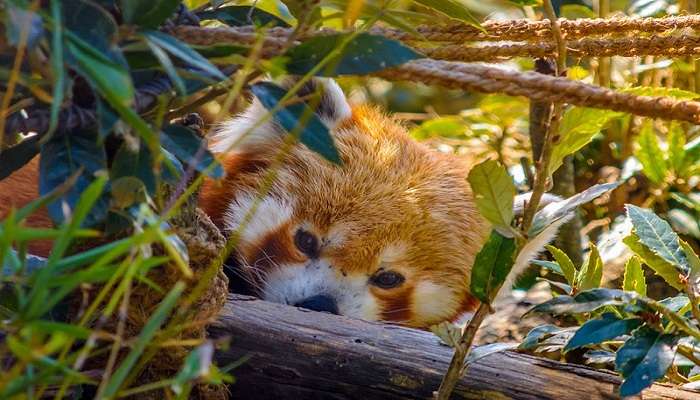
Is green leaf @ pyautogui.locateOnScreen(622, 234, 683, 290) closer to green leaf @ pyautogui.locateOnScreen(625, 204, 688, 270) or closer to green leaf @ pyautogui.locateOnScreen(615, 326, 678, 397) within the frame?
green leaf @ pyautogui.locateOnScreen(625, 204, 688, 270)

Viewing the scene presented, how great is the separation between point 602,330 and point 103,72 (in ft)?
3.23

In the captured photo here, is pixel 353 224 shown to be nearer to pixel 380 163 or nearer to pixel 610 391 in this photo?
pixel 380 163

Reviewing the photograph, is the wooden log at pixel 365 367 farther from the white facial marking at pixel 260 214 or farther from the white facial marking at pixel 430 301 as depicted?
the white facial marking at pixel 430 301

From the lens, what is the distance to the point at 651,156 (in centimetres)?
325

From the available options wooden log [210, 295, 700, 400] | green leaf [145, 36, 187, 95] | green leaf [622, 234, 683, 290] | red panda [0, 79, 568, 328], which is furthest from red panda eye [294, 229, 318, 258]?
green leaf [145, 36, 187, 95]

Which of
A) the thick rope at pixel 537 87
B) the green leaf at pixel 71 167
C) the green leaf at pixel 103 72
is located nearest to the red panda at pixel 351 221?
the thick rope at pixel 537 87

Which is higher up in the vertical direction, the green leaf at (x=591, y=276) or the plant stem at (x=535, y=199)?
the plant stem at (x=535, y=199)

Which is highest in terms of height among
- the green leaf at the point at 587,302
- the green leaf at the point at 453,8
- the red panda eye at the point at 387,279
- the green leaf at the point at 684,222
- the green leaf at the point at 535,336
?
the green leaf at the point at 453,8

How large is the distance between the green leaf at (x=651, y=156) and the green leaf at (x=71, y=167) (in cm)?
239

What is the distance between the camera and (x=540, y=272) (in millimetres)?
3246

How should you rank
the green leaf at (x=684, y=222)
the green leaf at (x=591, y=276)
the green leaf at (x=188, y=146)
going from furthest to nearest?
the green leaf at (x=684, y=222) → the green leaf at (x=591, y=276) → the green leaf at (x=188, y=146)

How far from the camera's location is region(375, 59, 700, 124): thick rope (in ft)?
4.54

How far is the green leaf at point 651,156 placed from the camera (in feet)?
10.6

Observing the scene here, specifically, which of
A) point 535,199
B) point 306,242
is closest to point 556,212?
point 535,199
